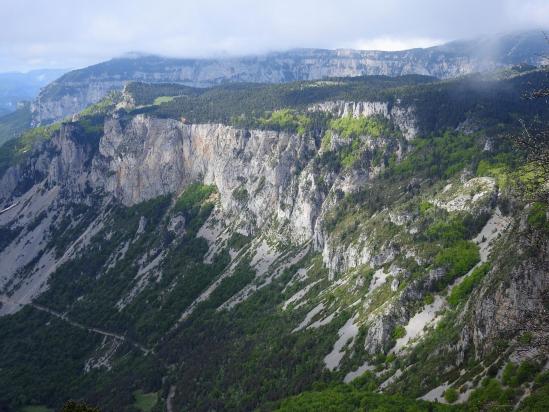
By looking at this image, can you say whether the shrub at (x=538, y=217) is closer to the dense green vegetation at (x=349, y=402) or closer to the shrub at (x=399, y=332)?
the dense green vegetation at (x=349, y=402)

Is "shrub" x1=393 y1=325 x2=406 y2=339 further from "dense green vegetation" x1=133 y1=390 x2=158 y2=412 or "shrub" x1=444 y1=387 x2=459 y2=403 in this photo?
"dense green vegetation" x1=133 y1=390 x2=158 y2=412

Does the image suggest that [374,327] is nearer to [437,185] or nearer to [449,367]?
[449,367]

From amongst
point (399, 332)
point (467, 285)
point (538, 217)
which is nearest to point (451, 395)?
point (538, 217)

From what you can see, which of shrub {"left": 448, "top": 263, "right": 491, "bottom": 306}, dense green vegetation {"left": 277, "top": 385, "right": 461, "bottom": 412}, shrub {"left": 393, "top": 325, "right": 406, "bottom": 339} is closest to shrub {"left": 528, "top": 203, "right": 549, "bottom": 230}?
shrub {"left": 448, "top": 263, "right": 491, "bottom": 306}

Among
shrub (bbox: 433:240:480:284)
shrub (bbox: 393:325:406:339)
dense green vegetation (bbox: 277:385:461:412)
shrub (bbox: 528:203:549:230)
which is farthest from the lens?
shrub (bbox: 433:240:480:284)

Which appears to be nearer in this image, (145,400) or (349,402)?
(349,402)

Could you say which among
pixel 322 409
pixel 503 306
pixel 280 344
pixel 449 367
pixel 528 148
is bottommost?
pixel 280 344

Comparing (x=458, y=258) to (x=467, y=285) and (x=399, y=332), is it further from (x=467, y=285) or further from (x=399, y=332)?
(x=399, y=332)

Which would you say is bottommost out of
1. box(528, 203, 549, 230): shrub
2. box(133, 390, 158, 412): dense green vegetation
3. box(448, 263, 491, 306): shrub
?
box(133, 390, 158, 412): dense green vegetation

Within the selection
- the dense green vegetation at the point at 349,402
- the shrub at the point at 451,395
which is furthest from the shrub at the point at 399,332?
the shrub at the point at 451,395

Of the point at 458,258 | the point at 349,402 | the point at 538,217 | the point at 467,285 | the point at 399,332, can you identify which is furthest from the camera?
the point at 458,258

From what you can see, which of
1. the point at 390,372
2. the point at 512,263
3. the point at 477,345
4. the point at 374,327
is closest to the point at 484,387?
the point at 477,345
